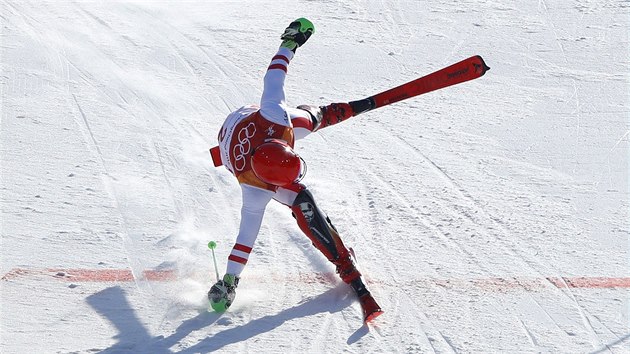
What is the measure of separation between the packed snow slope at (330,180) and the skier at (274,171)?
0.70 ft

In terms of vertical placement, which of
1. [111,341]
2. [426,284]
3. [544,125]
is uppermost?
[544,125]

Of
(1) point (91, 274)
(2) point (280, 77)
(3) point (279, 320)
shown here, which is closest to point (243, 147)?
(2) point (280, 77)

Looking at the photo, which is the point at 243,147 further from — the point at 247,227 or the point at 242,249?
the point at 242,249

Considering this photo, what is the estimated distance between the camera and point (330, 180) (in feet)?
26.8

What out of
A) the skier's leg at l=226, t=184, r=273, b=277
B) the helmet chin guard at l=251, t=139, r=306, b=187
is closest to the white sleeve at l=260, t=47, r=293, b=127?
the helmet chin guard at l=251, t=139, r=306, b=187

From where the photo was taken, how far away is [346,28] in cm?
1160

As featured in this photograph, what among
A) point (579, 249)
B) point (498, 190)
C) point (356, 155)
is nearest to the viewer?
point (579, 249)

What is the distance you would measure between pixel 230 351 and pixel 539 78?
19.5 feet

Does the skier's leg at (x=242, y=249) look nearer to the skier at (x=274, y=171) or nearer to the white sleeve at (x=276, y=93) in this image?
the skier at (x=274, y=171)

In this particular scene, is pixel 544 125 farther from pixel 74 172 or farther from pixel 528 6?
pixel 74 172

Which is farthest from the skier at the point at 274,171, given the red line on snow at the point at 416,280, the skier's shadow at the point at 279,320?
the red line on snow at the point at 416,280

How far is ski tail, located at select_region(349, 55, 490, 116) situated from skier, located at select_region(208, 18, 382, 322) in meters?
0.18

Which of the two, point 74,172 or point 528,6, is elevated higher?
point 528,6

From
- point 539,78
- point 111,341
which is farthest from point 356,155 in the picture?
A: point 111,341
